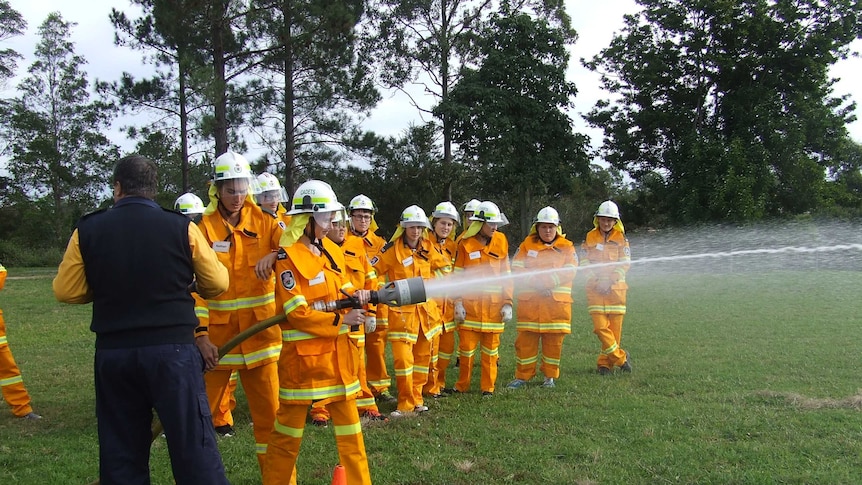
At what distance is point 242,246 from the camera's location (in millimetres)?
4863

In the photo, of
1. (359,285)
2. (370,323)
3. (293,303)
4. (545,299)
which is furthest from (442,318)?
(293,303)

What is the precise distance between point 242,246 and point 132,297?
1.53m

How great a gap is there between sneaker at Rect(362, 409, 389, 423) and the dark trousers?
3.35 m

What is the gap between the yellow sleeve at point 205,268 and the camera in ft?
11.7

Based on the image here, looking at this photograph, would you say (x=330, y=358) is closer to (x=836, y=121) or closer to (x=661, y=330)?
(x=661, y=330)

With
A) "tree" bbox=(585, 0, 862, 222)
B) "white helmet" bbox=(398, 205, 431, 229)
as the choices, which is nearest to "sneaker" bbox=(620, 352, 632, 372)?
"white helmet" bbox=(398, 205, 431, 229)

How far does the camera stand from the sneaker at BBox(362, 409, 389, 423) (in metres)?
6.77

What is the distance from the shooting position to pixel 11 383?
6793mm

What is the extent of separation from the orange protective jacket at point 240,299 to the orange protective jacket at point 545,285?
4153 millimetres

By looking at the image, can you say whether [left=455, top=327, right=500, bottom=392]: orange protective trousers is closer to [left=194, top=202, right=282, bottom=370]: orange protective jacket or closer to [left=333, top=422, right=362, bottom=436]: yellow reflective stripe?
[left=194, top=202, right=282, bottom=370]: orange protective jacket

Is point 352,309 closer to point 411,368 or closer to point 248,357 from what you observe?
point 248,357

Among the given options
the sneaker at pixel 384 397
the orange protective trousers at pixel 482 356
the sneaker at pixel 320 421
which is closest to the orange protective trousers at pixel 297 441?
the sneaker at pixel 320 421

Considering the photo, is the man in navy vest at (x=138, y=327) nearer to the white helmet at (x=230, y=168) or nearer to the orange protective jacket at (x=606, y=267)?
the white helmet at (x=230, y=168)

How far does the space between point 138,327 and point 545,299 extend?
5.67 metres
